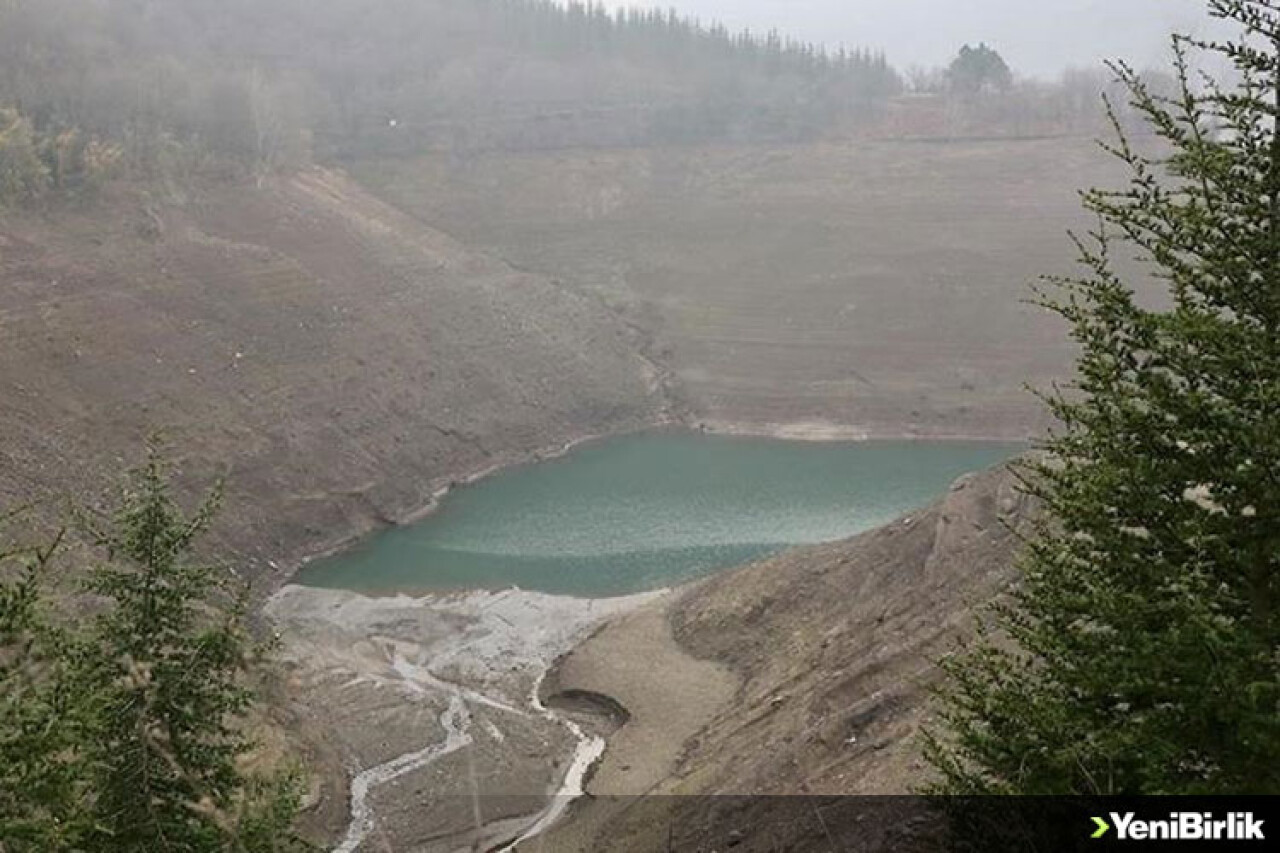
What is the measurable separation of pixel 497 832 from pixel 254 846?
559 inches

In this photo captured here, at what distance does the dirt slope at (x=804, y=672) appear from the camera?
21078 millimetres

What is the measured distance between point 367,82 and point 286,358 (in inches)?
2310

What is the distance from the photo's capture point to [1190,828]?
314 inches

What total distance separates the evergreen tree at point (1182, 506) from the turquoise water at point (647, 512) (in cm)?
3270

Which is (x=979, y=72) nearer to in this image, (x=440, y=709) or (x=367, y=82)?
(x=367, y=82)

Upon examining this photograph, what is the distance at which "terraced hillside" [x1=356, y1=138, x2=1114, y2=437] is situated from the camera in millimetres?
71125

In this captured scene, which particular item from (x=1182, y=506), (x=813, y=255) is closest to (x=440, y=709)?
(x=1182, y=506)

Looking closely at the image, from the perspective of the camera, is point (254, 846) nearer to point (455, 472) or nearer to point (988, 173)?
point (455, 472)

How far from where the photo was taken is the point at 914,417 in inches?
2694

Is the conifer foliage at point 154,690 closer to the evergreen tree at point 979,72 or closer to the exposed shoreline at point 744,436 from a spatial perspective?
the exposed shoreline at point 744,436

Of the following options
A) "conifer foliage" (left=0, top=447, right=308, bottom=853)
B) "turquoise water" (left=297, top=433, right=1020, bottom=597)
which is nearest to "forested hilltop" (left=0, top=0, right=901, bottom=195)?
"turquoise water" (left=297, top=433, right=1020, bottom=597)

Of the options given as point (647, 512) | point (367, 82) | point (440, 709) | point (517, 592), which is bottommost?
point (647, 512)

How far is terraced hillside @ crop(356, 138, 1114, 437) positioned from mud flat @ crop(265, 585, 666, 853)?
1320 inches

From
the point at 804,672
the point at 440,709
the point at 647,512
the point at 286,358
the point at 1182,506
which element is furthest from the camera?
the point at 286,358
